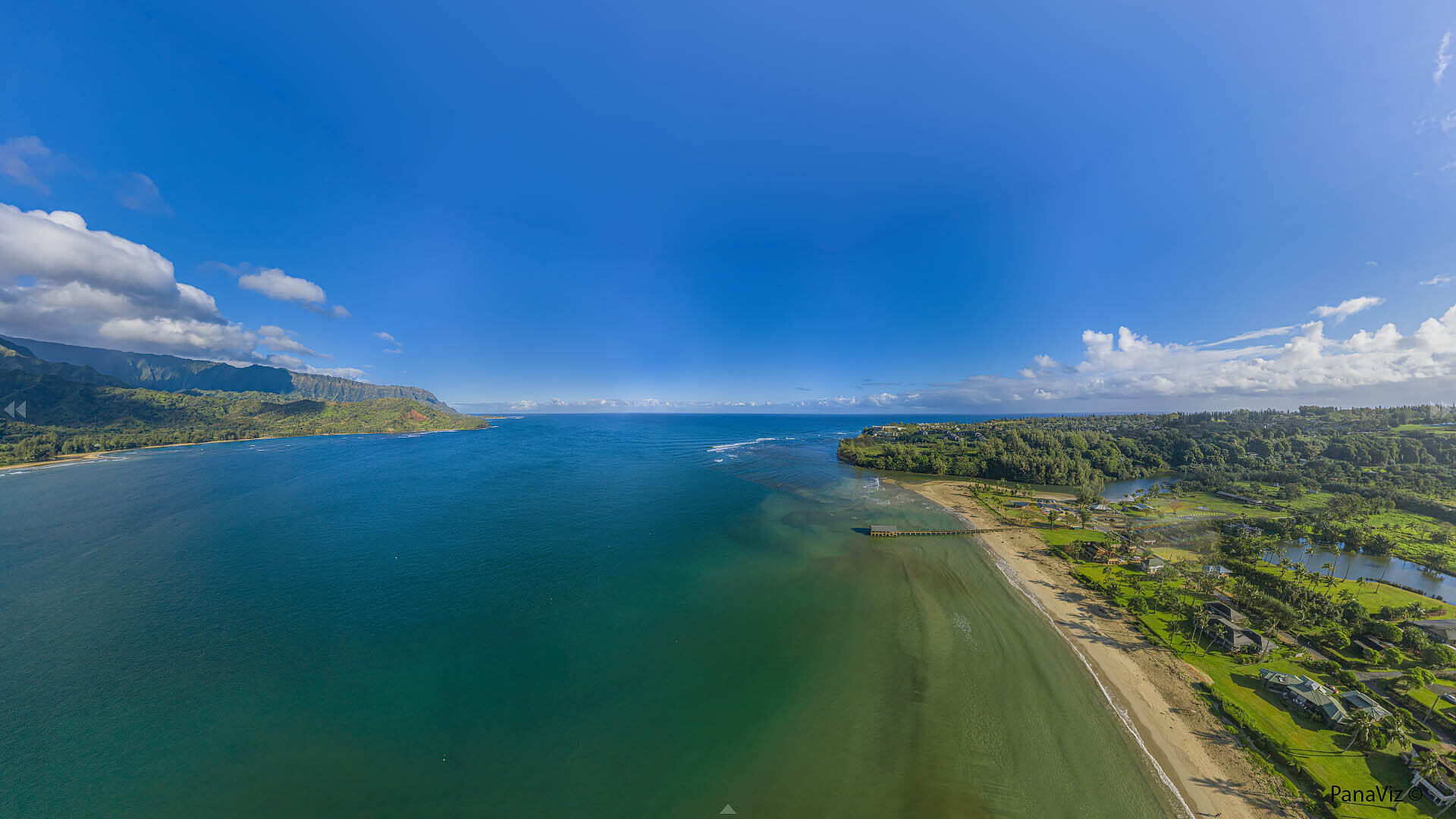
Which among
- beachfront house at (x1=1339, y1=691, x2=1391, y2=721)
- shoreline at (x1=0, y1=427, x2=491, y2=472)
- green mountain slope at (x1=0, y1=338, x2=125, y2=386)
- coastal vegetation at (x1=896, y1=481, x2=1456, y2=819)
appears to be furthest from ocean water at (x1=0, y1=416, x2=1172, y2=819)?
green mountain slope at (x1=0, y1=338, x2=125, y2=386)

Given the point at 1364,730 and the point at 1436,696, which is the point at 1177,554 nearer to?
the point at 1436,696

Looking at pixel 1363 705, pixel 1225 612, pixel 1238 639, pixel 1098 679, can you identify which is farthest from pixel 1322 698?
pixel 1225 612

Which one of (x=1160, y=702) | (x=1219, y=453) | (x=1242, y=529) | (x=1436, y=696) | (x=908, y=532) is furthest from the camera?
(x=1219, y=453)

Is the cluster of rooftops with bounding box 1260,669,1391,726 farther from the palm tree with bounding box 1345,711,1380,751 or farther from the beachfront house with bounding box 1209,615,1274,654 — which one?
the beachfront house with bounding box 1209,615,1274,654

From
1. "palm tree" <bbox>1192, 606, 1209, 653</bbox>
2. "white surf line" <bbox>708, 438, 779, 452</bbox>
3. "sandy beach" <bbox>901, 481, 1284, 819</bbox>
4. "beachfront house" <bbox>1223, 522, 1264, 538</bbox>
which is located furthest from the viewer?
"white surf line" <bbox>708, 438, 779, 452</bbox>

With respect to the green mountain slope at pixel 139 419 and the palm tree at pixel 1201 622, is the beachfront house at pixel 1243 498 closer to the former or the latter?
the palm tree at pixel 1201 622

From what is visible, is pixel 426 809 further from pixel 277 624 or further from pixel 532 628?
pixel 277 624
